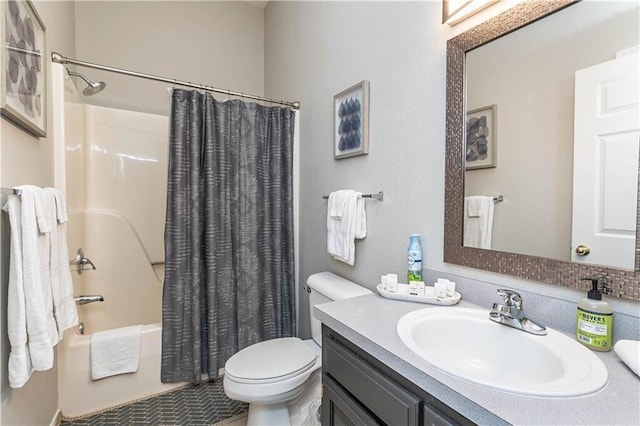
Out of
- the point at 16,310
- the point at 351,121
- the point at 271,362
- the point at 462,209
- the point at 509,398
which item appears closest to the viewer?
the point at 509,398

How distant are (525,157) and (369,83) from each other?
852 mm

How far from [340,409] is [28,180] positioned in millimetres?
1474

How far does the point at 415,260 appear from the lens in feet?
3.96

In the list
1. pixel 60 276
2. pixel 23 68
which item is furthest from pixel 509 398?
pixel 23 68

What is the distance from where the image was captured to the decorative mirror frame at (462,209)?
0.75 metres

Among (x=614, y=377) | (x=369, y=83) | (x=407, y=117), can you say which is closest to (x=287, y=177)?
(x=369, y=83)

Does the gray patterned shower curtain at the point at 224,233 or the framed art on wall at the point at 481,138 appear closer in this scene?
the framed art on wall at the point at 481,138

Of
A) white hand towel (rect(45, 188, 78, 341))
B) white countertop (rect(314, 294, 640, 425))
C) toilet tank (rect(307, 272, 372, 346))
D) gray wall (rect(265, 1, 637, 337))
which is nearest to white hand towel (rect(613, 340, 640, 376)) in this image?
white countertop (rect(314, 294, 640, 425))

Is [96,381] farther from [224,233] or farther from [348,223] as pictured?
[348,223]

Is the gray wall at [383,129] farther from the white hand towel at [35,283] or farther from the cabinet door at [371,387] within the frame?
the white hand towel at [35,283]

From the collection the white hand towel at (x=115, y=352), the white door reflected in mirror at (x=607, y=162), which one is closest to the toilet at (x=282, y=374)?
the white hand towel at (x=115, y=352)

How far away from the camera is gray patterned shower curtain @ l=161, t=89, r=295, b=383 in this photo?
68.8 inches

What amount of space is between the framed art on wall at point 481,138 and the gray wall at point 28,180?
1598 millimetres

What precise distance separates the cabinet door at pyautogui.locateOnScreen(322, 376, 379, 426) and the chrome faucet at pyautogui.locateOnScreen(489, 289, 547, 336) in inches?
17.9
